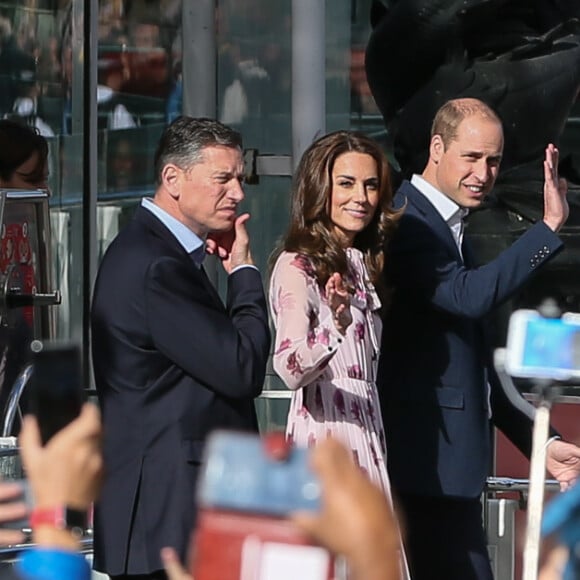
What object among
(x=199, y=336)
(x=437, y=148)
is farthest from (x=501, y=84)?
(x=199, y=336)

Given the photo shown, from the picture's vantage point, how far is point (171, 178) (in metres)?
3.85

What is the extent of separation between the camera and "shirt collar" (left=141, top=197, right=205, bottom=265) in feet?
12.4

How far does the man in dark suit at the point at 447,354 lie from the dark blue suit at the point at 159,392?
24.6 inches

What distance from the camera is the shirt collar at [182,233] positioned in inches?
149

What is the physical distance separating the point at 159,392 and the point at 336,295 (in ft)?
1.67

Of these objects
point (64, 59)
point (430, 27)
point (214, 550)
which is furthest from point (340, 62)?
point (214, 550)

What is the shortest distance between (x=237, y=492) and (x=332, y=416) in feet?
8.05

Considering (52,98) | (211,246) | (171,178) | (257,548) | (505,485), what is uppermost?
(52,98)

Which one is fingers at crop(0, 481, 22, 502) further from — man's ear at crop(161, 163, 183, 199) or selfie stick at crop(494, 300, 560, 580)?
man's ear at crop(161, 163, 183, 199)

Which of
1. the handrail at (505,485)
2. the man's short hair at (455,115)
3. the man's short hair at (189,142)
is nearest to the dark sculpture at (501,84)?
the handrail at (505,485)

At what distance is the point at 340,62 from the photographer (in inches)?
267

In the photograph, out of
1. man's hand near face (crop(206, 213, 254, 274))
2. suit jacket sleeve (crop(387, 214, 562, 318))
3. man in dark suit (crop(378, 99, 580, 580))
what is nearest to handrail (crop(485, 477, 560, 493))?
man in dark suit (crop(378, 99, 580, 580))

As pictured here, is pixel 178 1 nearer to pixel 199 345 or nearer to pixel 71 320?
pixel 71 320

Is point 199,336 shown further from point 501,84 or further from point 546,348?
point 501,84
